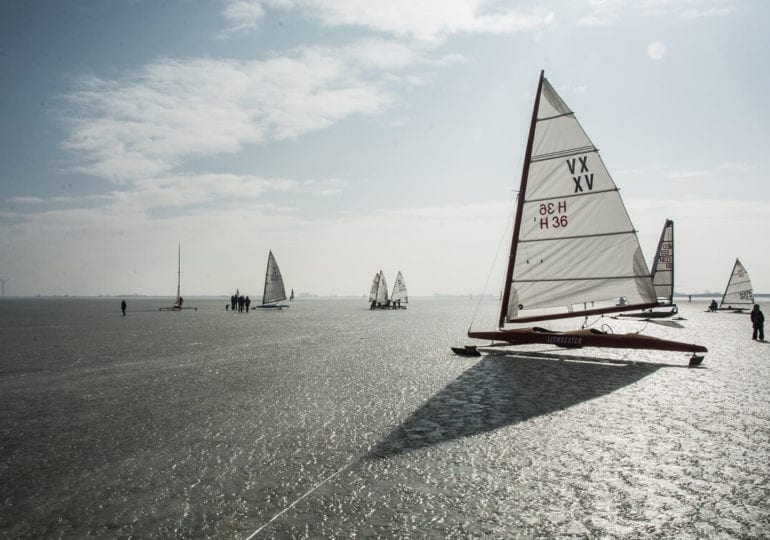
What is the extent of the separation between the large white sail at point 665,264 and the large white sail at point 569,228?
3176 centimetres


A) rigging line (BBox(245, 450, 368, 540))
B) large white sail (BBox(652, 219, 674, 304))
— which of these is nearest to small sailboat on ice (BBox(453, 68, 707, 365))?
rigging line (BBox(245, 450, 368, 540))

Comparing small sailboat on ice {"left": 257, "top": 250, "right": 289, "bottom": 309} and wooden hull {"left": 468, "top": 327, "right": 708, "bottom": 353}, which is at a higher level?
small sailboat on ice {"left": 257, "top": 250, "right": 289, "bottom": 309}

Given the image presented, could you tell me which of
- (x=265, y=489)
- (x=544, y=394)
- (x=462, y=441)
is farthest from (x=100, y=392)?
(x=544, y=394)

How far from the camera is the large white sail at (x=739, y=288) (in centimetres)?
6244

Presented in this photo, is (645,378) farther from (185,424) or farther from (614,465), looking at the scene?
(185,424)

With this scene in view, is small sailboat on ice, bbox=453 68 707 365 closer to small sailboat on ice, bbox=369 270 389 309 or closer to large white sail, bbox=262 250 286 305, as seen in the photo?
large white sail, bbox=262 250 286 305

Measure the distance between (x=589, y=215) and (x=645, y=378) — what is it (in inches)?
215

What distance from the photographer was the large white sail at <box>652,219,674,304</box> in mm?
45312

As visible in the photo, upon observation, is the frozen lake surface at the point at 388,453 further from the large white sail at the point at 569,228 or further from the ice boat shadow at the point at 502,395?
the large white sail at the point at 569,228

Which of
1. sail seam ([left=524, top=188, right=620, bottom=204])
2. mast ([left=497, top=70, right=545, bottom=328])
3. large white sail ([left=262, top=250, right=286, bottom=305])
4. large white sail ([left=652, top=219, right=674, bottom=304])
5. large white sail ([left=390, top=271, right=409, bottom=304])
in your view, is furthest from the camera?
large white sail ([left=390, top=271, right=409, bottom=304])

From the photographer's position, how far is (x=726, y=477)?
711 centimetres

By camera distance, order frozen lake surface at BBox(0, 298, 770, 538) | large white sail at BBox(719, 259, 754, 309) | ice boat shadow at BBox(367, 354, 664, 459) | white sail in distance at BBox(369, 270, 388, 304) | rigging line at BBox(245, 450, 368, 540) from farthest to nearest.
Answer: white sail in distance at BBox(369, 270, 388, 304)
large white sail at BBox(719, 259, 754, 309)
ice boat shadow at BBox(367, 354, 664, 459)
frozen lake surface at BBox(0, 298, 770, 538)
rigging line at BBox(245, 450, 368, 540)

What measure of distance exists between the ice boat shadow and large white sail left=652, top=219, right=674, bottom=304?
30579mm

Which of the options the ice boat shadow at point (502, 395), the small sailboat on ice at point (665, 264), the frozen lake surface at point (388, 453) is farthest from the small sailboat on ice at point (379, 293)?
the frozen lake surface at point (388, 453)
